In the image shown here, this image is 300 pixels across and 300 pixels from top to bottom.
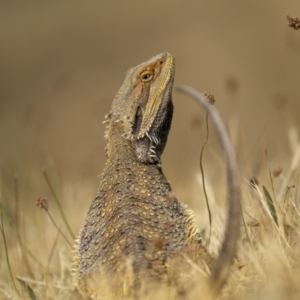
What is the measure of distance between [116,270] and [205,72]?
14.4 m

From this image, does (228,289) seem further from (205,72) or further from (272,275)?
(205,72)

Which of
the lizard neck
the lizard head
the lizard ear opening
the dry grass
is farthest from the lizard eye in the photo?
the dry grass

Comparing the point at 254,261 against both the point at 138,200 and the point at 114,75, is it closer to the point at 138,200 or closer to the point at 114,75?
the point at 138,200

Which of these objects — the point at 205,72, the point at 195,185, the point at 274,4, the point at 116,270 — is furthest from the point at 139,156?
the point at 274,4

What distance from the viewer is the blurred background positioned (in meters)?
10.0

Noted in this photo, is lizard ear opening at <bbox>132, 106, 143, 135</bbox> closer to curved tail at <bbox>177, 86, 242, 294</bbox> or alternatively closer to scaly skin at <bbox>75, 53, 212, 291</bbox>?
scaly skin at <bbox>75, 53, 212, 291</bbox>

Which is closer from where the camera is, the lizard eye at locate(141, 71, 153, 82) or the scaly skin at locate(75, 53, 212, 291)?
the scaly skin at locate(75, 53, 212, 291)

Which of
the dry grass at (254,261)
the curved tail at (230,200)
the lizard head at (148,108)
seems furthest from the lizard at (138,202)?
the curved tail at (230,200)

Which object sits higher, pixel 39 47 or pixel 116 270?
pixel 39 47

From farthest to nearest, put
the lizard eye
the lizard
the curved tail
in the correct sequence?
the lizard eye, the lizard, the curved tail

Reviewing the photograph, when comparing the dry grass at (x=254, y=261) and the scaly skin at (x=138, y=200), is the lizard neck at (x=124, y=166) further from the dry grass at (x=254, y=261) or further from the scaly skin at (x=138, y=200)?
the dry grass at (x=254, y=261)

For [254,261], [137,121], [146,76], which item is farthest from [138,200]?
[146,76]

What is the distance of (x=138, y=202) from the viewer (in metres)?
4.32

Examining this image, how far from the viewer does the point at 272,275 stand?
3.47 metres
